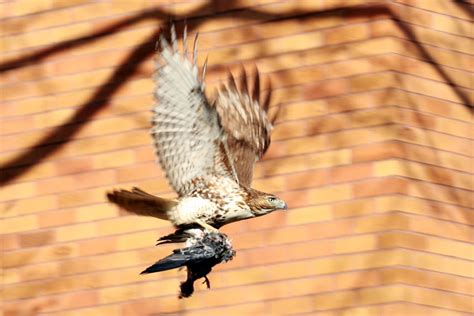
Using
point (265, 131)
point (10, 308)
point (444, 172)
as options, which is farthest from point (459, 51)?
point (10, 308)

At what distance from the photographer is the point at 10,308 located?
31.1 feet

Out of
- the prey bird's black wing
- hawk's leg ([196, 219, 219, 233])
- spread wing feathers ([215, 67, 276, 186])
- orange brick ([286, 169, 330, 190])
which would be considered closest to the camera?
the prey bird's black wing

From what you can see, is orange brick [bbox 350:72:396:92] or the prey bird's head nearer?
the prey bird's head

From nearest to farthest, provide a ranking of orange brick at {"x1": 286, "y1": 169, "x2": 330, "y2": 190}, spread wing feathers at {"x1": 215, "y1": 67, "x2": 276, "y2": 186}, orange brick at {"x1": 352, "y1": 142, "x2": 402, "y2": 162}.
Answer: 1. spread wing feathers at {"x1": 215, "y1": 67, "x2": 276, "y2": 186}
2. orange brick at {"x1": 352, "y1": 142, "x2": 402, "y2": 162}
3. orange brick at {"x1": 286, "y1": 169, "x2": 330, "y2": 190}

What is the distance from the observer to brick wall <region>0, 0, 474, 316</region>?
884 cm

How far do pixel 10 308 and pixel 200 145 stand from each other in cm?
208

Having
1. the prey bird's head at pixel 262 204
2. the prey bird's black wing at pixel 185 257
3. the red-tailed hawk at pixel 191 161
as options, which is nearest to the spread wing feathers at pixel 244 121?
the red-tailed hawk at pixel 191 161

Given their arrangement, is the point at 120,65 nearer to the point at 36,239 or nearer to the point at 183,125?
the point at 36,239

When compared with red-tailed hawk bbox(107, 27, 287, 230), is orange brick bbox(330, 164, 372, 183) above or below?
below

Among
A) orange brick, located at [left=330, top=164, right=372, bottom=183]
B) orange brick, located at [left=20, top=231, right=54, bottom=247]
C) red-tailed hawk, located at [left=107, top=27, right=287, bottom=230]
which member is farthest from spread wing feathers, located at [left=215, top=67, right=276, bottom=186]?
orange brick, located at [left=20, top=231, right=54, bottom=247]

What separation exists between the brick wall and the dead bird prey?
3.87ft

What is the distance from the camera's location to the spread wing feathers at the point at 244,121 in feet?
27.8

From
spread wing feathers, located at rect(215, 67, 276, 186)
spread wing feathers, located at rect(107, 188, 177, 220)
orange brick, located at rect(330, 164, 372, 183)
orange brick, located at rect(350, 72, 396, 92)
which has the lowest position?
orange brick, located at rect(330, 164, 372, 183)

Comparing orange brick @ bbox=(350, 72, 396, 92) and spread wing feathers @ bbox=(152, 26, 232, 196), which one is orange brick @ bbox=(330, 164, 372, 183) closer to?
orange brick @ bbox=(350, 72, 396, 92)
